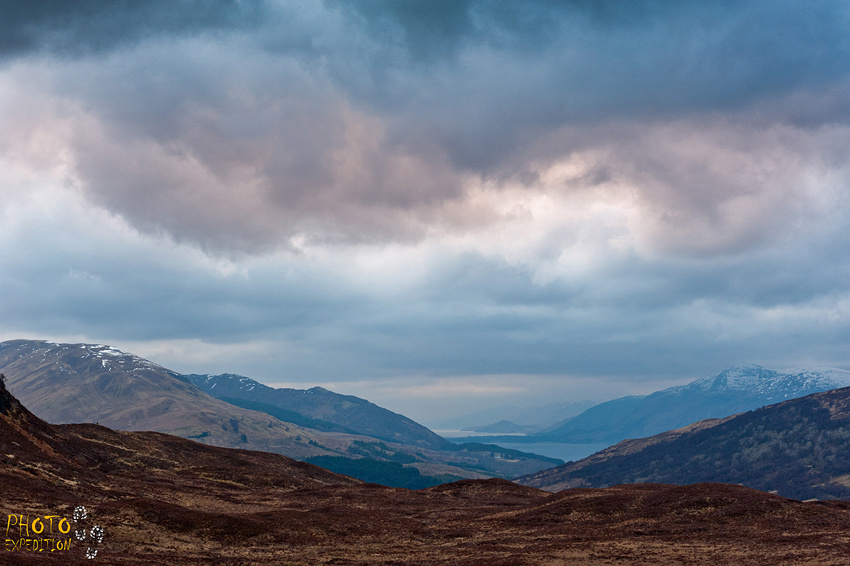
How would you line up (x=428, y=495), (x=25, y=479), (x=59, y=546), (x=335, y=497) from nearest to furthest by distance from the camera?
(x=59, y=546) → (x=25, y=479) → (x=335, y=497) → (x=428, y=495)

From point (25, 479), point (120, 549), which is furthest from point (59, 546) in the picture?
point (25, 479)

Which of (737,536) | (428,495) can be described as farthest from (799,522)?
(428,495)

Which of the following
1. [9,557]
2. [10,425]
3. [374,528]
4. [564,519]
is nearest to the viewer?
[9,557]

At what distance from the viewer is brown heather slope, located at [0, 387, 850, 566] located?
58.0 metres

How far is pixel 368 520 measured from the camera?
267ft

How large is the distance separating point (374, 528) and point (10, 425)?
180ft

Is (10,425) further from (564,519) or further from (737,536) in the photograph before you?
(737,536)

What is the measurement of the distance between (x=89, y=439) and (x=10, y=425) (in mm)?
32877

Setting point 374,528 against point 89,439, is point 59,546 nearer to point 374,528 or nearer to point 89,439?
point 374,528

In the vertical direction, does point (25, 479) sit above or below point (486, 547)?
above

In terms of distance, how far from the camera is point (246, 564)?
54.7 meters

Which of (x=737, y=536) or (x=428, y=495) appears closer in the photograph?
(x=737, y=536)

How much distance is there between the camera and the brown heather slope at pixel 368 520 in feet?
190

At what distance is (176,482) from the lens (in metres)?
106
